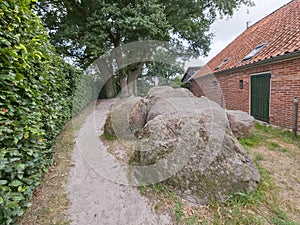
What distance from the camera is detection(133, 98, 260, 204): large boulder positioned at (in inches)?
75.7

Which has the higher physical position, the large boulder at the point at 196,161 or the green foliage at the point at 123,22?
the green foliage at the point at 123,22

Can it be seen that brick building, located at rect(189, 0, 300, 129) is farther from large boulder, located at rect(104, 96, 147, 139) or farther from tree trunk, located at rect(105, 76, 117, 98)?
tree trunk, located at rect(105, 76, 117, 98)

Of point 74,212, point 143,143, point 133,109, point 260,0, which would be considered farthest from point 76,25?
point 260,0

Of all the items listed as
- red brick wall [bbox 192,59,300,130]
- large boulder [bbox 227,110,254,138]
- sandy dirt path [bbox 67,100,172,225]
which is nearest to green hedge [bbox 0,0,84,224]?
sandy dirt path [bbox 67,100,172,225]

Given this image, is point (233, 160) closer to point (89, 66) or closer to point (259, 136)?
point (259, 136)

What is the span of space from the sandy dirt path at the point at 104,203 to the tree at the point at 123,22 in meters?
6.59

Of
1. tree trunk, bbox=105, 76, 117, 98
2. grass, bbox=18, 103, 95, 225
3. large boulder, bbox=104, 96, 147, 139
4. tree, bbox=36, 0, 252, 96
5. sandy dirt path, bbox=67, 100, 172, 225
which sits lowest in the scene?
sandy dirt path, bbox=67, 100, 172, 225

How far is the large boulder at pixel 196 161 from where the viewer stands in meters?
1.92

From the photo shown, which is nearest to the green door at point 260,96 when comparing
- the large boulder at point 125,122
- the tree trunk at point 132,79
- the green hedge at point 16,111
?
the large boulder at point 125,122

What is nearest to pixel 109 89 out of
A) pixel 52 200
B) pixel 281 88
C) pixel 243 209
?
pixel 281 88

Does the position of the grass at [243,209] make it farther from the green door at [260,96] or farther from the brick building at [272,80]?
the green door at [260,96]

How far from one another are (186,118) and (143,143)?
0.72m

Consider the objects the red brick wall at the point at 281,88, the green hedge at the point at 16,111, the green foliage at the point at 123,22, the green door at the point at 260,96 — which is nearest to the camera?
the green hedge at the point at 16,111

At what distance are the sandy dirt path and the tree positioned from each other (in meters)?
6.59
